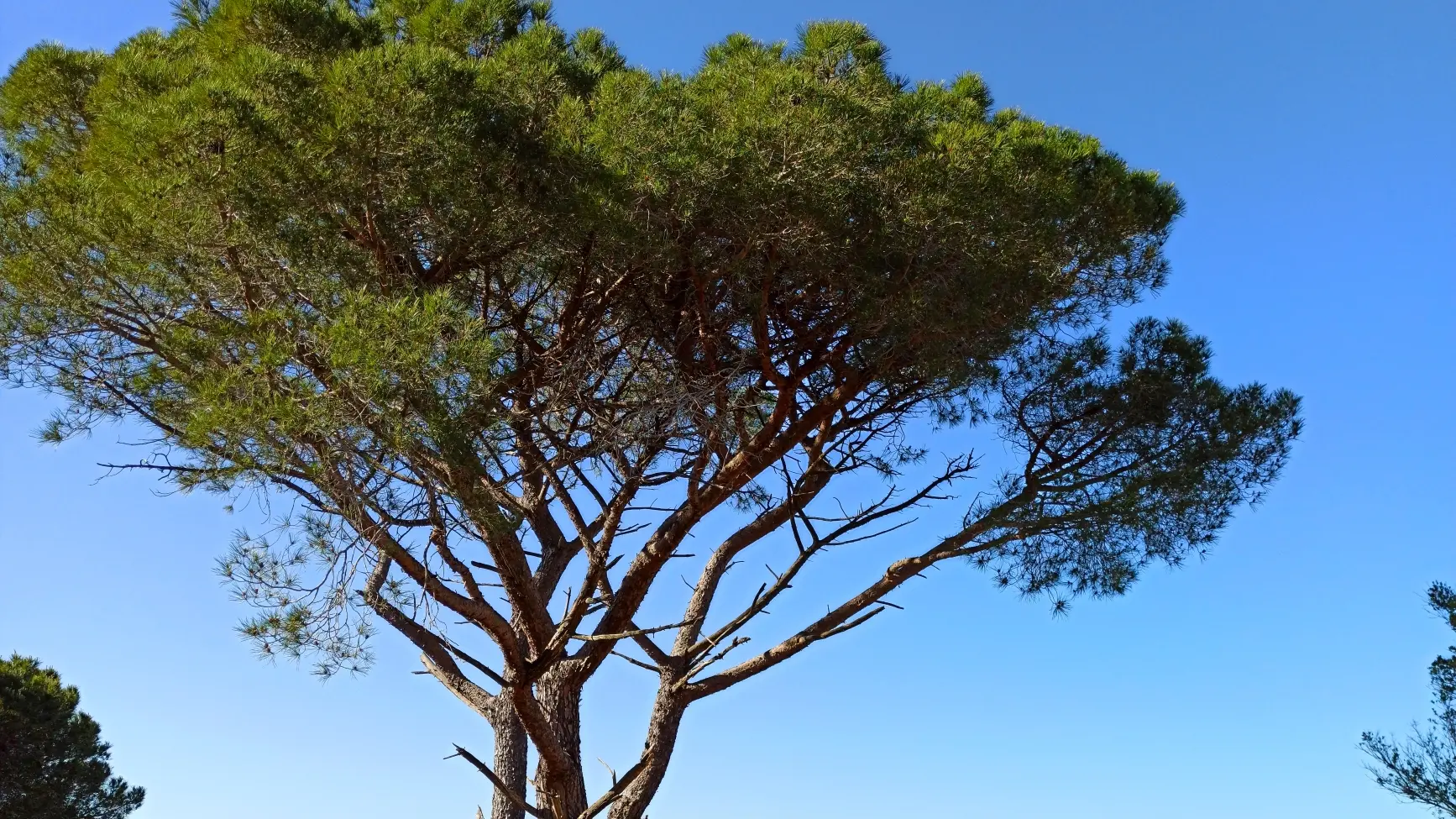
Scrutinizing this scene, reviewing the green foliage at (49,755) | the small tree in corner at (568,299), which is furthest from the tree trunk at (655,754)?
the green foliage at (49,755)

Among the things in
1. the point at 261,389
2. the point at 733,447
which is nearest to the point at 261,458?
the point at 261,389

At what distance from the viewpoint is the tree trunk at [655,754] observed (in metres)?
5.14

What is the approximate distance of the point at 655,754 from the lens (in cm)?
523

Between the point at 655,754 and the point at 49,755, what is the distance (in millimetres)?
6528

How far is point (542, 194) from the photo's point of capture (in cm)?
423

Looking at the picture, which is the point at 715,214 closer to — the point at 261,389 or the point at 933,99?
the point at 933,99

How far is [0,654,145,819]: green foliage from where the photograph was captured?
8.91 metres

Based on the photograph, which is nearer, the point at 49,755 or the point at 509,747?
the point at 509,747

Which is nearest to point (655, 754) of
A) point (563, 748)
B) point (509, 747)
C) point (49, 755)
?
point (563, 748)

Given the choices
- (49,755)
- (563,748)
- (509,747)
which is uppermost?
(49,755)

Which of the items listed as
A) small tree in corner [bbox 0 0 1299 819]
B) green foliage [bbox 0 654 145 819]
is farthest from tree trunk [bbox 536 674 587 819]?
green foliage [bbox 0 654 145 819]

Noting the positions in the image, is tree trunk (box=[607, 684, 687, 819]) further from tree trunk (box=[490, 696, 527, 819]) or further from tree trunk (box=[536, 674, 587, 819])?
tree trunk (box=[490, 696, 527, 819])

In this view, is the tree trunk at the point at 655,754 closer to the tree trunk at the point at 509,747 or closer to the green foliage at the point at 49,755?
the tree trunk at the point at 509,747

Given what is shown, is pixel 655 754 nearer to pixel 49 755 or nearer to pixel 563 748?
pixel 563 748
